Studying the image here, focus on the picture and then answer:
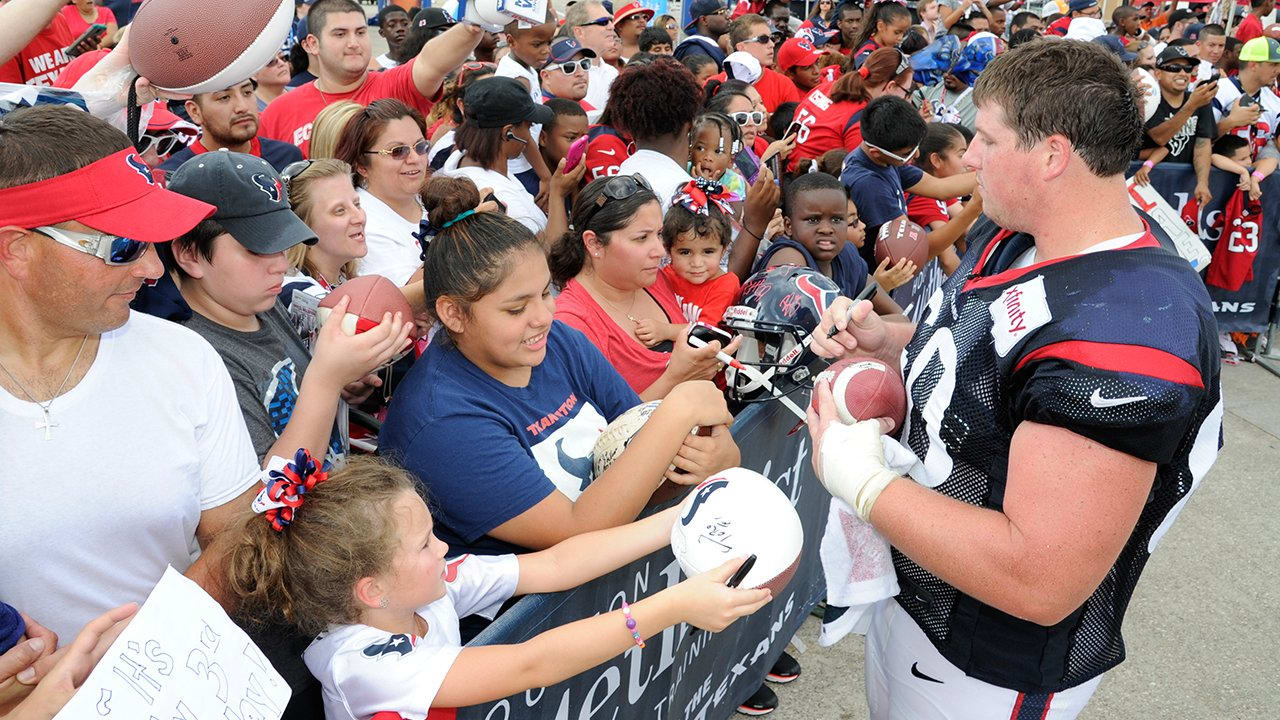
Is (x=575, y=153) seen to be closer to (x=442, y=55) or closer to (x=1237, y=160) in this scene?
(x=442, y=55)

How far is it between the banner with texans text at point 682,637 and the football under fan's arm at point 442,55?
262 centimetres

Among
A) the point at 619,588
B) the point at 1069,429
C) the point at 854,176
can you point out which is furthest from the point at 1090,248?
the point at 854,176

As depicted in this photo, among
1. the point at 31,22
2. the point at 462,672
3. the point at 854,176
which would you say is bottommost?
the point at 854,176

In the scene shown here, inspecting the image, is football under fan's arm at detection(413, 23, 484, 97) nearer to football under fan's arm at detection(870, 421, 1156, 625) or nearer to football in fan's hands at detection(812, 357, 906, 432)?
football in fan's hands at detection(812, 357, 906, 432)

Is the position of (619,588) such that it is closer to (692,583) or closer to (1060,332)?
(692,583)

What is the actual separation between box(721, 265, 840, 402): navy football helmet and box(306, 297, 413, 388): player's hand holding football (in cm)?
122

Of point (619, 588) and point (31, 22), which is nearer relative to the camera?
point (619, 588)

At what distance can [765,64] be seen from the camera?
9.73 m

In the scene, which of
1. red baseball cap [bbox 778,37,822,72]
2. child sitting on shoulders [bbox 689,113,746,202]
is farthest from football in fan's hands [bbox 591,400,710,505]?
red baseball cap [bbox 778,37,822,72]

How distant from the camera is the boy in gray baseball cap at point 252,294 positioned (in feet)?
8.10

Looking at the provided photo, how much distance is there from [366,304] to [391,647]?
104 cm

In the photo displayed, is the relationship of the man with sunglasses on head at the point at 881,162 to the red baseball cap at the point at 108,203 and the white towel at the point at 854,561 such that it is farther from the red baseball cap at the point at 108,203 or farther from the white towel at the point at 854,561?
the red baseball cap at the point at 108,203

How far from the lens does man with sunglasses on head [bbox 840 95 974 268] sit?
5559 millimetres

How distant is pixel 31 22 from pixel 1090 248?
10.5 feet
